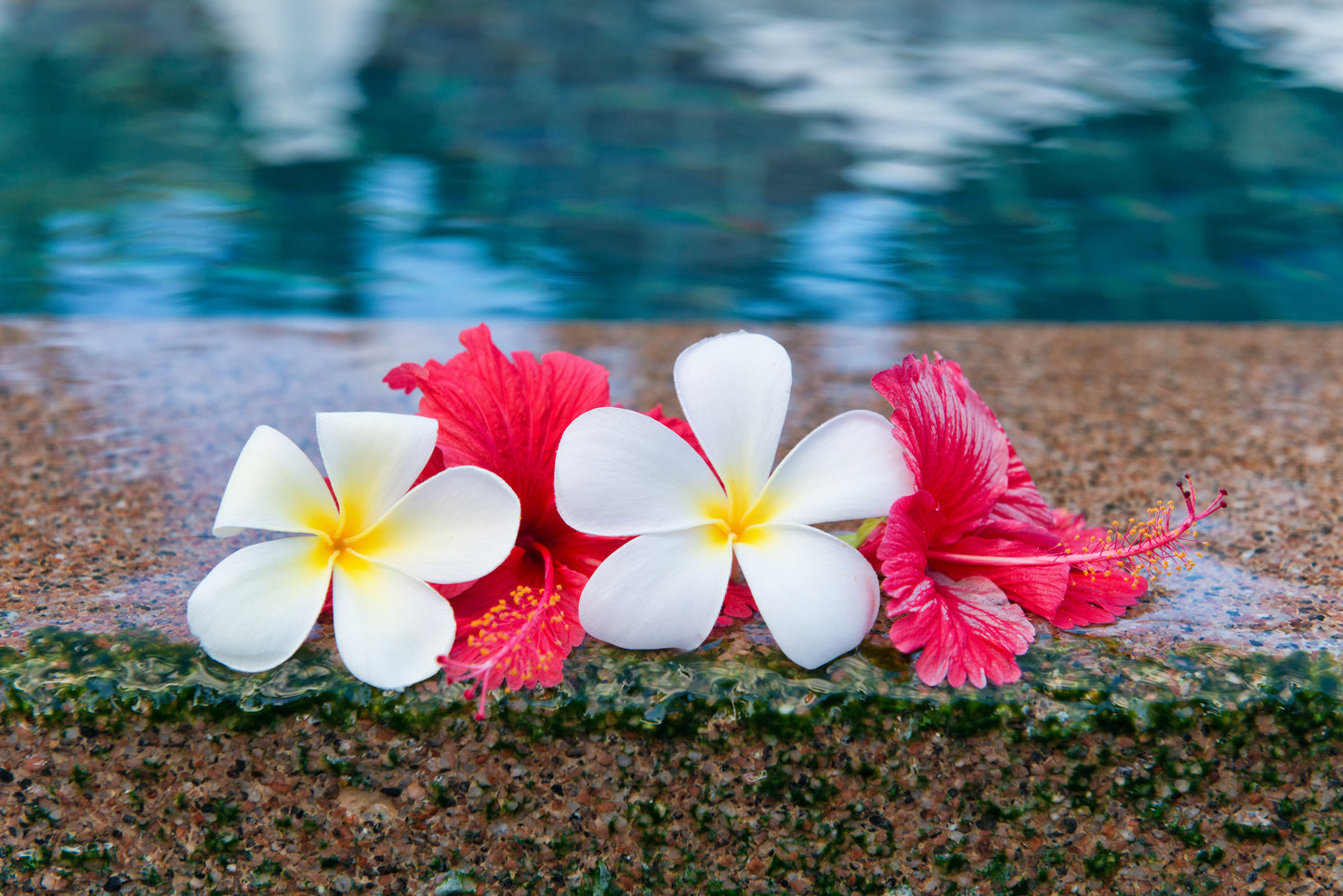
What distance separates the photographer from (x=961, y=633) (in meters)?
1.13

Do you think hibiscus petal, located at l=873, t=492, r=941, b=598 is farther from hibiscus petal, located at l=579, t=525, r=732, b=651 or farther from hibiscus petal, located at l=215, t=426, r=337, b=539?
hibiscus petal, located at l=215, t=426, r=337, b=539

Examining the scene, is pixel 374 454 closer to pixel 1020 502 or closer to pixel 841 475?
pixel 841 475

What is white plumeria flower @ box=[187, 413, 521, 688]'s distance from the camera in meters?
1.05

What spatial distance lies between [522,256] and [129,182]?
2269mm

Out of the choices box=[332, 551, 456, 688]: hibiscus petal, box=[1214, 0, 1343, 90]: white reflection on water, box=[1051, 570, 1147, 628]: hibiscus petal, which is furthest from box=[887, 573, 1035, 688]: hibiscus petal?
box=[1214, 0, 1343, 90]: white reflection on water

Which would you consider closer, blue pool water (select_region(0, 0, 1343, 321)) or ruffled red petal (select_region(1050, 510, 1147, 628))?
ruffled red petal (select_region(1050, 510, 1147, 628))

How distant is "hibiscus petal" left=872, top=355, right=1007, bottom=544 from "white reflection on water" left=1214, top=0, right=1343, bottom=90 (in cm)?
520

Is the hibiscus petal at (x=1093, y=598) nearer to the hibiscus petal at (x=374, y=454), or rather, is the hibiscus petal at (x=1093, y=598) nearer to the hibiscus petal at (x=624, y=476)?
the hibiscus petal at (x=624, y=476)

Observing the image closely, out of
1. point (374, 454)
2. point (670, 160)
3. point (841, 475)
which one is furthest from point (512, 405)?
point (670, 160)

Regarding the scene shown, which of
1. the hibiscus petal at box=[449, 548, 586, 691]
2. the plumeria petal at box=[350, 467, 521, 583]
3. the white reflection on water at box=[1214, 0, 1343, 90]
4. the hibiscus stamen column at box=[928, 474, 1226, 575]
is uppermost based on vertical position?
the white reflection on water at box=[1214, 0, 1343, 90]

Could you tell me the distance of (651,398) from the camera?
2.28 m

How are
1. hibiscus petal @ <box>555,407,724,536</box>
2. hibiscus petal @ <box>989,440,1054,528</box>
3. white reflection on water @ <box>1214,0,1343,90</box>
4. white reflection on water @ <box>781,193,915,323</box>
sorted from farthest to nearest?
white reflection on water @ <box>1214,0,1343,90</box>, white reflection on water @ <box>781,193,915,323</box>, hibiscus petal @ <box>989,440,1054,528</box>, hibiscus petal @ <box>555,407,724,536</box>

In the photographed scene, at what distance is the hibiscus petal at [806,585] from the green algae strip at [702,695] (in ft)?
0.36

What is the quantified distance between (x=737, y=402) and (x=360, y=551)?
45cm
